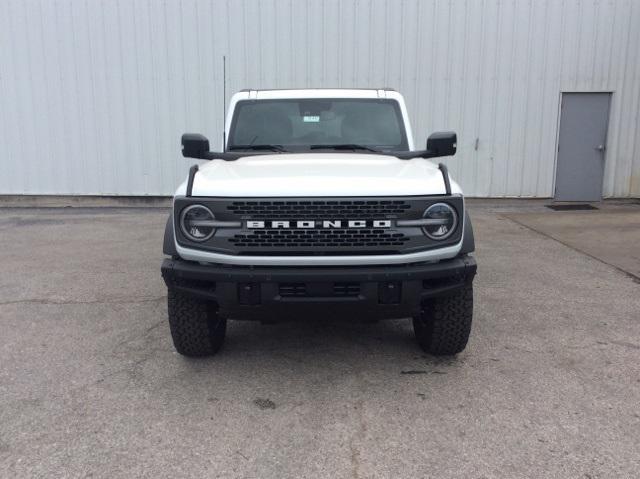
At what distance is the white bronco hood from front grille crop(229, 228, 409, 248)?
21 centimetres

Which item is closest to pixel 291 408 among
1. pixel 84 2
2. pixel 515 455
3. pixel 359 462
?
pixel 359 462

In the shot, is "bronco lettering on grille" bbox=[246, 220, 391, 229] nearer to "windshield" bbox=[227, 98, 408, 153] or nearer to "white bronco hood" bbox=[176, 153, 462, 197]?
"white bronco hood" bbox=[176, 153, 462, 197]

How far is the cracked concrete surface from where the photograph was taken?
8.74 feet

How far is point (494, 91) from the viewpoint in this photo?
35.6ft

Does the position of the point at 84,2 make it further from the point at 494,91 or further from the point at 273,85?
the point at 494,91

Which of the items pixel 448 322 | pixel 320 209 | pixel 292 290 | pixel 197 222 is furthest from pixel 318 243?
pixel 448 322

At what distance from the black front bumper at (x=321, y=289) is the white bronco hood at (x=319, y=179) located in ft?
1.44

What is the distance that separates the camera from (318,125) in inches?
178

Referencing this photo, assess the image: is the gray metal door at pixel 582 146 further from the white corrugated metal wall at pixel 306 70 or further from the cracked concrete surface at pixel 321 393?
the cracked concrete surface at pixel 321 393

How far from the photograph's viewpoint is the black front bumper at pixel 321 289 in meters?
3.11

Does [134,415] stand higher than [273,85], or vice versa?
[273,85]

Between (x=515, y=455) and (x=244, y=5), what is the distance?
393 inches

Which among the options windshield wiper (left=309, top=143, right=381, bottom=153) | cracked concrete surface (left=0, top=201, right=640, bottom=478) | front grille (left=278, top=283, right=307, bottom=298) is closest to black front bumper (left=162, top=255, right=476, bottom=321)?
front grille (left=278, top=283, right=307, bottom=298)

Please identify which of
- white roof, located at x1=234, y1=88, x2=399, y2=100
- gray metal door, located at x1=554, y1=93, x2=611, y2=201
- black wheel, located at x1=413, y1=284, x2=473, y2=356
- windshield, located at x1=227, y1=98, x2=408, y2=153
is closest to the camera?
black wheel, located at x1=413, y1=284, x2=473, y2=356
